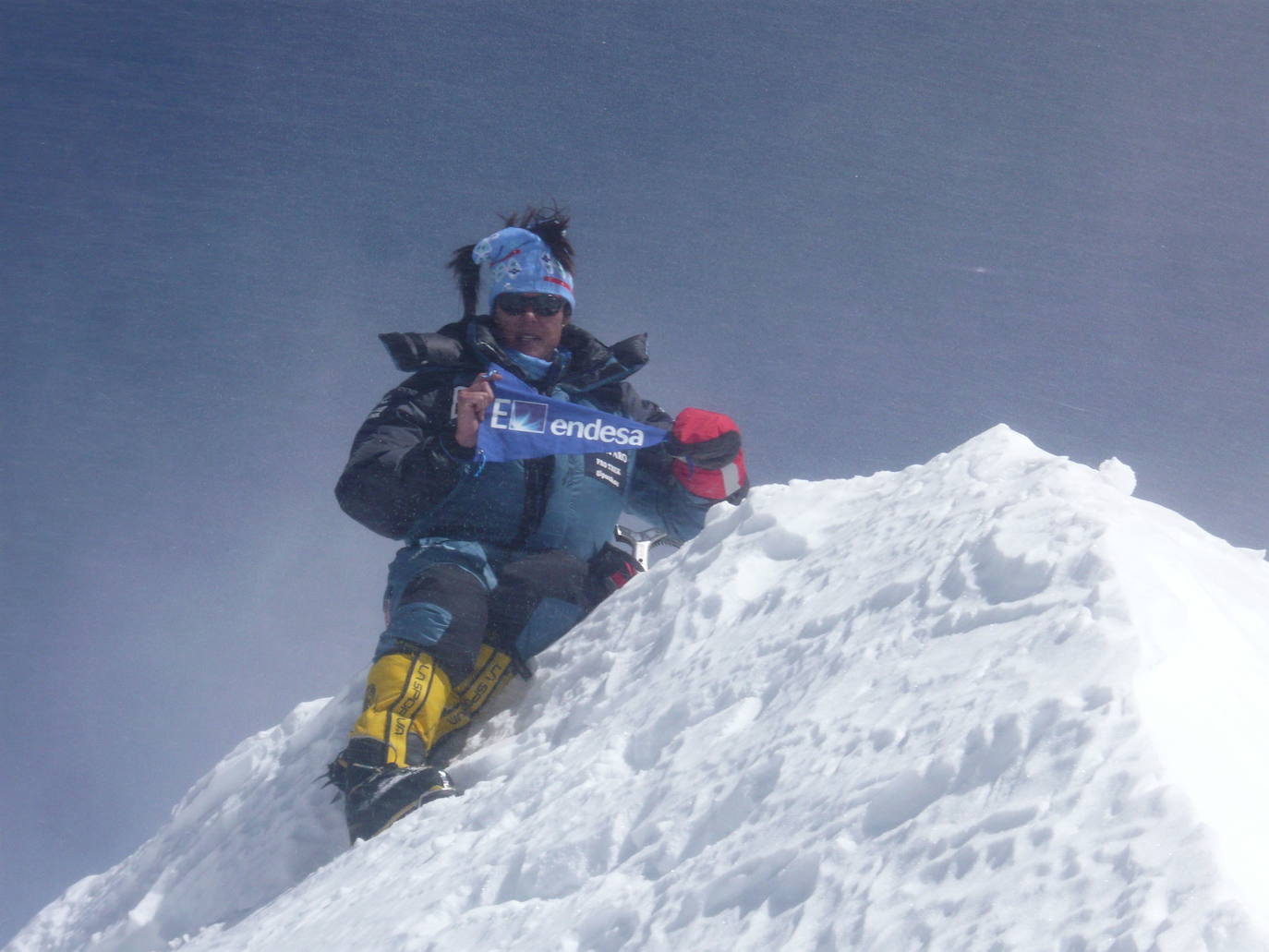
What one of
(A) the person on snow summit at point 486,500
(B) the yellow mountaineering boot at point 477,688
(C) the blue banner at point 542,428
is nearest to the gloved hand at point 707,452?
(A) the person on snow summit at point 486,500

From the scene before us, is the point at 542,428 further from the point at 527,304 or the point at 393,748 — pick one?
the point at 393,748

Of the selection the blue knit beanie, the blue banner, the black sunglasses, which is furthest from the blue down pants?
the blue knit beanie

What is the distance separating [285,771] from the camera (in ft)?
12.6

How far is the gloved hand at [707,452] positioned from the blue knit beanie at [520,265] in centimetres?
72

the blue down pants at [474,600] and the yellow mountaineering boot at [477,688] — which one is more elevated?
the blue down pants at [474,600]

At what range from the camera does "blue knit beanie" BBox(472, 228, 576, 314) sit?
3.95 m

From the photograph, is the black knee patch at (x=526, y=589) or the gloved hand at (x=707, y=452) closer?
the black knee patch at (x=526, y=589)

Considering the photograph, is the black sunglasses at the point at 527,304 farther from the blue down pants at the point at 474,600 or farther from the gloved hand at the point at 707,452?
the blue down pants at the point at 474,600

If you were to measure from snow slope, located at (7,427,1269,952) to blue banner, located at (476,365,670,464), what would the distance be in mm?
568

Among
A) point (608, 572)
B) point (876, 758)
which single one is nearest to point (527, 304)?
point (608, 572)

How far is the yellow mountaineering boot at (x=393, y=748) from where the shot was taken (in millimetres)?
2799

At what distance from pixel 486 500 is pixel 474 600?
1.50ft

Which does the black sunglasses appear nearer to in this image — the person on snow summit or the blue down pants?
the person on snow summit

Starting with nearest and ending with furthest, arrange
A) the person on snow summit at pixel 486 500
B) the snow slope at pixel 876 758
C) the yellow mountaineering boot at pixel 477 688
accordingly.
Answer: the snow slope at pixel 876 758
the person on snow summit at pixel 486 500
the yellow mountaineering boot at pixel 477 688
